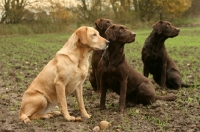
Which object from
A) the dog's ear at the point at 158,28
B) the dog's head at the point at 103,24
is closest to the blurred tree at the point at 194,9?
the dog's ear at the point at 158,28

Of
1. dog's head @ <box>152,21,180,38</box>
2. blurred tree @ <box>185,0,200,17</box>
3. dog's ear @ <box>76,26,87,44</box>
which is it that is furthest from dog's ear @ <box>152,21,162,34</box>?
blurred tree @ <box>185,0,200,17</box>

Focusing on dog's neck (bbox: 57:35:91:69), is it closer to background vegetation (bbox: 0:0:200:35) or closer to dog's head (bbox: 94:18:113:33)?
dog's head (bbox: 94:18:113:33)

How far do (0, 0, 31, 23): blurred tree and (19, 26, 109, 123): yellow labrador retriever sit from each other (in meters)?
33.4

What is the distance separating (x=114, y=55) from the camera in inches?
242

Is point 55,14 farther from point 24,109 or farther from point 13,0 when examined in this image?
point 24,109

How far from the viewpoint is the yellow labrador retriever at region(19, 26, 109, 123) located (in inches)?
210

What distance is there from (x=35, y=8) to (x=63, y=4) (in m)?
4.72

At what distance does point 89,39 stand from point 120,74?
98 cm

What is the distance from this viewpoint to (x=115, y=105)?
21.9ft

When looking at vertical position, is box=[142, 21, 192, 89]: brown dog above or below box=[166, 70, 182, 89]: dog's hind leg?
above

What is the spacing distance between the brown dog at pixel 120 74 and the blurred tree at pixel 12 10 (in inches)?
1302

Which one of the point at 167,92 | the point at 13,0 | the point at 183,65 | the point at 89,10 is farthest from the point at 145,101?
the point at 89,10

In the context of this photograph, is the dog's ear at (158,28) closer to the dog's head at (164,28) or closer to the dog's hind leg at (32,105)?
the dog's head at (164,28)

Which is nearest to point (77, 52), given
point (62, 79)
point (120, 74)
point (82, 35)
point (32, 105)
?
point (82, 35)
